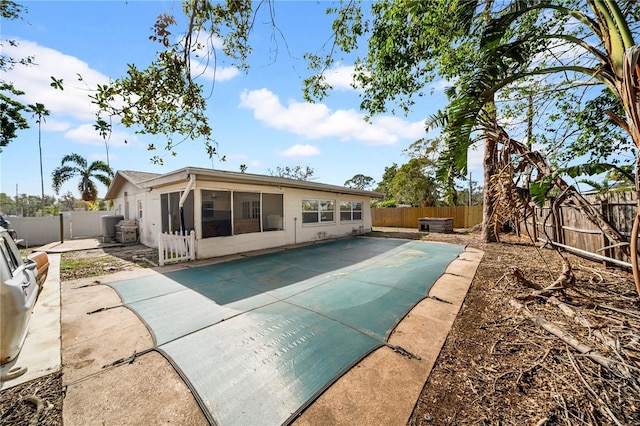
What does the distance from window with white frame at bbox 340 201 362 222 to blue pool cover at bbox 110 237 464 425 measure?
22.9 ft

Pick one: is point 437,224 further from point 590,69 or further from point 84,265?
point 84,265

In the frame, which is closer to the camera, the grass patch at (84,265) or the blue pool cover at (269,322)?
the blue pool cover at (269,322)

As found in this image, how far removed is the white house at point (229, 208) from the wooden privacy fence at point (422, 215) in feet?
25.6

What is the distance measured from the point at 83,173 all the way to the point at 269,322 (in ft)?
79.4

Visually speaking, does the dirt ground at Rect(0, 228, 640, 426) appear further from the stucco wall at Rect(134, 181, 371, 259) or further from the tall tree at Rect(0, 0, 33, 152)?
the tall tree at Rect(0, 0, 33, 152)

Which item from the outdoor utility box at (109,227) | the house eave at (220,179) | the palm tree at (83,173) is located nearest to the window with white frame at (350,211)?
the house eave at (220,179)

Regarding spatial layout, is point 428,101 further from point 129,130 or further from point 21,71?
point 21,71

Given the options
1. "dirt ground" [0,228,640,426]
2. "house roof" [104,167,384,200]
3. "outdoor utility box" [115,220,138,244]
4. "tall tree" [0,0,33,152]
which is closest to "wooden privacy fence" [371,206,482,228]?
"house roof" [104,167,384,200]

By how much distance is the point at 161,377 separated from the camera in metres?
2.23

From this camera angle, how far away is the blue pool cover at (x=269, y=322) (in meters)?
2.05

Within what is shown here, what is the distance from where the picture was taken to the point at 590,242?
237 inches

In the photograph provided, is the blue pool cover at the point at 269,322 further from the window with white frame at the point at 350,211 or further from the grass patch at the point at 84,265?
the window with white frame at the point at 350,211

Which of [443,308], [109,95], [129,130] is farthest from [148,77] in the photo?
[443,308]

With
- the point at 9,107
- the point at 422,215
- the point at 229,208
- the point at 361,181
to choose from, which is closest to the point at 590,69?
the point at 229,208
